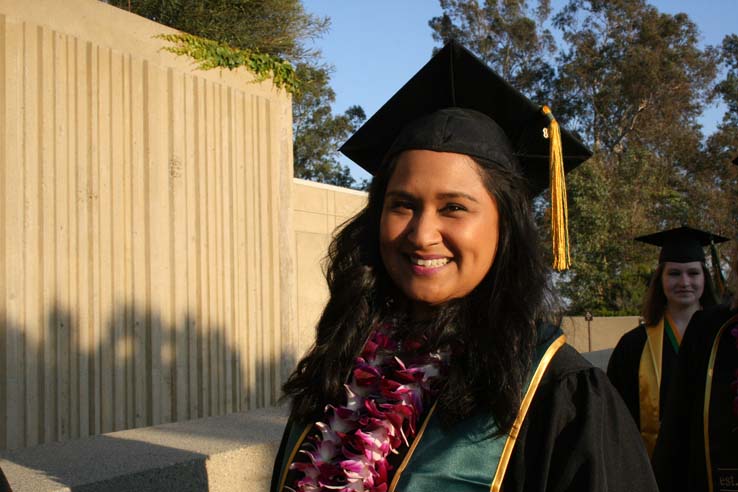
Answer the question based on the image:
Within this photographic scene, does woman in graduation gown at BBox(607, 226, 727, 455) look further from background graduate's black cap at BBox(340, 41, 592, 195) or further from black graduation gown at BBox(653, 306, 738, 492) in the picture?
background graduate's black cap at BBox(340, 41, 592, 195)

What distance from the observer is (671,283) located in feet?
15.4

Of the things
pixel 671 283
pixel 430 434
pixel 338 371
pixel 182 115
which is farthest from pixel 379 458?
pixel 182 115

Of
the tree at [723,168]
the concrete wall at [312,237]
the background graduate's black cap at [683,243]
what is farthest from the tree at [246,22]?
the tree at [723,168]

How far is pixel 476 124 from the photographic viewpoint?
190cm

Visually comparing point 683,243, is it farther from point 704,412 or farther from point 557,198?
point 557,198

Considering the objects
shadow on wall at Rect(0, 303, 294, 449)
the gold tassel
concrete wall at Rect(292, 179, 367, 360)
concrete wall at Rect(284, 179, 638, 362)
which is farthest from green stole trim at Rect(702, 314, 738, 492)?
concrete wall at Rect(292, 179, 367, 360)

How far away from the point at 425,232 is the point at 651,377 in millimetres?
3206

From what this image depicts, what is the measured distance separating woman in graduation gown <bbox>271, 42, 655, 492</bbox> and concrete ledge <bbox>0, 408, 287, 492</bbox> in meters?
1.02

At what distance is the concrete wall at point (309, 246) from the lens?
865cm

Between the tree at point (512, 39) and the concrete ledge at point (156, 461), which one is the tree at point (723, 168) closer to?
the tree at point (512, 39)

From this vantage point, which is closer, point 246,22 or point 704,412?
point 704,412

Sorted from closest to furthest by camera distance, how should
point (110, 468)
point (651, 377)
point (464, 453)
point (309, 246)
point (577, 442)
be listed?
point (577, 442), point (464, 453), point (110, 468), point (651, 377), point (309, 246)

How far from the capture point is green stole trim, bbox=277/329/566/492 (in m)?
1.51

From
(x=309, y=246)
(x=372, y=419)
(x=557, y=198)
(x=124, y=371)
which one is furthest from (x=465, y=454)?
(x=309, y=246)
